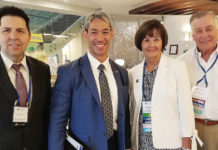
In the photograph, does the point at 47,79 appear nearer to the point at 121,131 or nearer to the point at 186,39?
the point at 121,131

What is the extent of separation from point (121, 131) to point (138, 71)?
598mm

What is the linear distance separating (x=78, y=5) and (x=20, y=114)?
221 inches

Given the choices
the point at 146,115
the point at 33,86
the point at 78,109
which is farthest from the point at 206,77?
the point at 33,86

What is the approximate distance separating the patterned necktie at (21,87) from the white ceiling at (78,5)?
14.9ft

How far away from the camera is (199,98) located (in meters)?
1.83

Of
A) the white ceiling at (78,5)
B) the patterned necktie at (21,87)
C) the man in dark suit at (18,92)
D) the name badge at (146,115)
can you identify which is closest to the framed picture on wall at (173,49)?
the white ceiling at (78,5)

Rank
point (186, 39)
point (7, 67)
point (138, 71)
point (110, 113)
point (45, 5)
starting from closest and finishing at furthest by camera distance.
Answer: point (7, 67), point (110, 113), point (138, 71), point (45, 5), point (186, 39)

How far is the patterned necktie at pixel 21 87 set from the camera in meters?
1.36

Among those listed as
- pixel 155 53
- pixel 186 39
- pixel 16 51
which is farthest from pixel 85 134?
pixel 186 39

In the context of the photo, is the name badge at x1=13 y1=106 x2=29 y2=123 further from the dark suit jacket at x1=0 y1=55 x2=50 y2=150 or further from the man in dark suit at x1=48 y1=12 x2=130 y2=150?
the man in dark suit at x1=48 y1=12 x2=130 y2=150

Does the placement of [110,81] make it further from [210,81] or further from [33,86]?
[210,81]

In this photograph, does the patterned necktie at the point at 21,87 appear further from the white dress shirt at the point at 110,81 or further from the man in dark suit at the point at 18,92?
the white dress shirt at the point at 110,81

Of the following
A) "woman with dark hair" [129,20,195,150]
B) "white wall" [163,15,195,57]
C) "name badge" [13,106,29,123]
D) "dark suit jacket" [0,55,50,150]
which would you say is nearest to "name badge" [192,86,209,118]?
Answer: "woman with dark hair" [129,20,195,150]

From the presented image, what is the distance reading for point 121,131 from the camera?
1604mm
